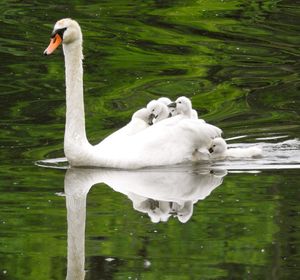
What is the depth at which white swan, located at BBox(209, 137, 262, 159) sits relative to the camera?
14.7 m

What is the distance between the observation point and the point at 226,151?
14883mm

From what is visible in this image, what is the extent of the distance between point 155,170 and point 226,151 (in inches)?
38.4

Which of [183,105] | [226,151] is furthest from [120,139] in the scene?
[226,151]

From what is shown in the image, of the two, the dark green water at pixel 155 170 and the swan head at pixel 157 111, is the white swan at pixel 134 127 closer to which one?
the swan head at pixel 157 111

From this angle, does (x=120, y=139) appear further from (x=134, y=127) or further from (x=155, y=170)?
(x=155, y=170)

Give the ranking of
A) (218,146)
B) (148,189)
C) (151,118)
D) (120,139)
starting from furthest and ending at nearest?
(151,118), (218,146), (120,139), (148,189)

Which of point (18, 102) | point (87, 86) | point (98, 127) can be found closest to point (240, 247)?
point (98, 127)

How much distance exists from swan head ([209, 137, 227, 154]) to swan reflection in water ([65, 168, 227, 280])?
15.4 inches

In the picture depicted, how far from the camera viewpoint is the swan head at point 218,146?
14683mm

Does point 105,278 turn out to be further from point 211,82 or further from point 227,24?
point 227,24

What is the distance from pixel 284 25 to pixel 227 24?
3.35 ft

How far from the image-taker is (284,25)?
2473cm

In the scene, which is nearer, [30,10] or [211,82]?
[211,82]

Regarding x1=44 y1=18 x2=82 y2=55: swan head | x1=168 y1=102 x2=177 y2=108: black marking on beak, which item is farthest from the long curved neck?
x1=168 y1=102 x2=177 y2=108: black marking on beak
